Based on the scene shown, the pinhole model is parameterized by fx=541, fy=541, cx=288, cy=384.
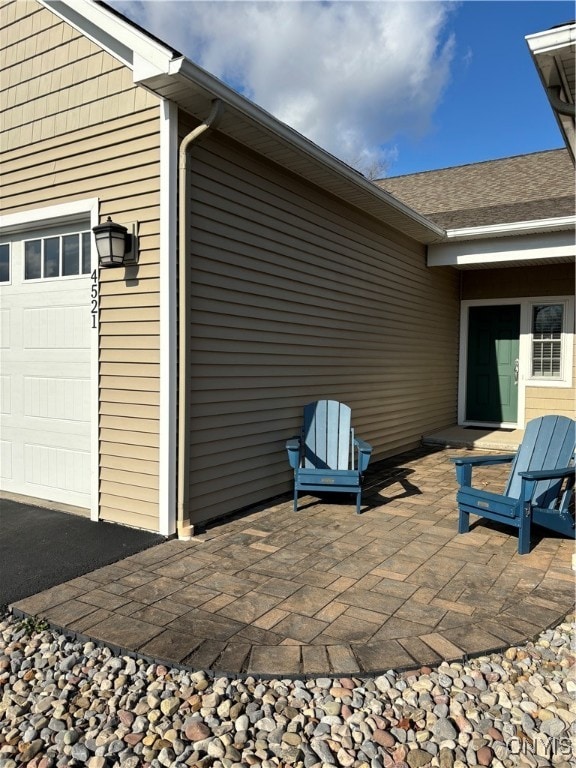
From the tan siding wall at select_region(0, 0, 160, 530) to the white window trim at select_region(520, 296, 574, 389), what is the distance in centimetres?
625

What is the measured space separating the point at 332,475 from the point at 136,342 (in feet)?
5.97

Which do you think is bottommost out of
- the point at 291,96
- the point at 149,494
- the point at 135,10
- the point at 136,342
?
the point at 149,494

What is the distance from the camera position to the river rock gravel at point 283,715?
1.73 metres

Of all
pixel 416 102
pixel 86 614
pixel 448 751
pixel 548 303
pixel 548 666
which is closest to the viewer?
pixel 448 751

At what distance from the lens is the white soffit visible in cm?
658

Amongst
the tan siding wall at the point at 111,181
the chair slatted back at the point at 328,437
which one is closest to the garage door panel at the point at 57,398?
the tan siding wall at the point at 111,181

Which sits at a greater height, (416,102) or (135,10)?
(416,102)

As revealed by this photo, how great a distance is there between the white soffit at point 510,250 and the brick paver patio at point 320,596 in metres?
4.05

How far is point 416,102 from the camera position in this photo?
33.7ft

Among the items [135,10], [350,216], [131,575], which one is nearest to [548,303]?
[350,216]

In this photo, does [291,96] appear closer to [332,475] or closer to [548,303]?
[548,303]

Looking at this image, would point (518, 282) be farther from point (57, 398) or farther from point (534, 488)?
point (57, 398)

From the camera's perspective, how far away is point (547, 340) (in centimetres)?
791

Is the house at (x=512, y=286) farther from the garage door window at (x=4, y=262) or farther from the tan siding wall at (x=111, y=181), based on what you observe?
the garage door window at (x=4, y=262)
